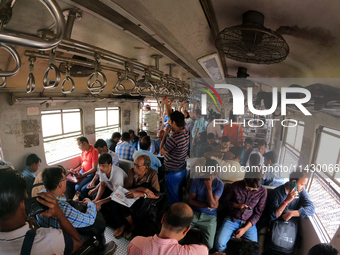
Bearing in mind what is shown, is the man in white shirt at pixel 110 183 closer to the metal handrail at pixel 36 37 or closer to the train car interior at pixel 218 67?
the train car interior at pixel 218 67

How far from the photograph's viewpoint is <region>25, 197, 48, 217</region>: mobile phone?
52.4 inches

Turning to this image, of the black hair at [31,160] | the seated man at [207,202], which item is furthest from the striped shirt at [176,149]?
the black hair at [31,160]

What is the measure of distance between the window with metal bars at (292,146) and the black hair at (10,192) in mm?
3140

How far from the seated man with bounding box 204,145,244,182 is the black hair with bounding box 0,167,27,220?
7.83 feet

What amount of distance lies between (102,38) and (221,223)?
9.68ft

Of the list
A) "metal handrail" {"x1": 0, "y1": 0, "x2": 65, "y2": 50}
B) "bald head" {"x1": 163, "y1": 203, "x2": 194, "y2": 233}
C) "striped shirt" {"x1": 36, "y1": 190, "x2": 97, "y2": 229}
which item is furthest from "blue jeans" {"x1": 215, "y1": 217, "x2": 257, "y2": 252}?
"metal handrail" {"x1": 0, "y1": 0, "x2": 65, "y2": 50}

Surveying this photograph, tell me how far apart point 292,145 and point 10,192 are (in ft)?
11.1

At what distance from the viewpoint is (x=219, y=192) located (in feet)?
8.14

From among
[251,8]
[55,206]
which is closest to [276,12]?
[251,8]

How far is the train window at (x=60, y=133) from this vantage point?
15.8 ft

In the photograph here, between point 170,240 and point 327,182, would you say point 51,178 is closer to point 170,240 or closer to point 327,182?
point 170,240

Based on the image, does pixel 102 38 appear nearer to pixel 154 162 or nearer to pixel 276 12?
pixel 276 12

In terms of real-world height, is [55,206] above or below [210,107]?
below

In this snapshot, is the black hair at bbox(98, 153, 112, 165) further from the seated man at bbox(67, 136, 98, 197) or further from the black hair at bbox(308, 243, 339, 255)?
the black hair at bbox(308, 243, 339, 255)
